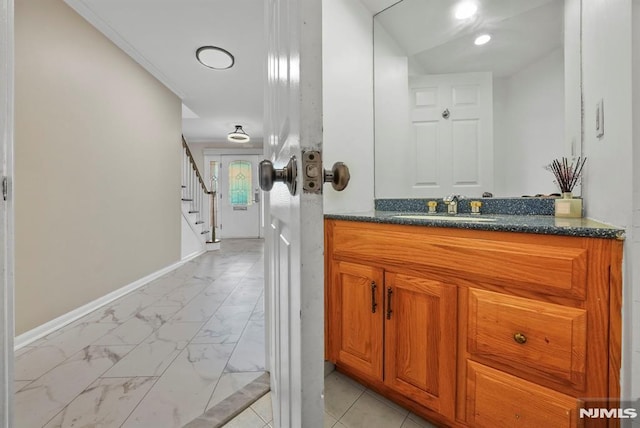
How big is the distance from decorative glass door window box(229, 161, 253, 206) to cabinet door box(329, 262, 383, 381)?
5673 mm

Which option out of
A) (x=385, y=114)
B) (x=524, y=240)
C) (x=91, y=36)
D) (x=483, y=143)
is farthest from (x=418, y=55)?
(x=91, y=36)

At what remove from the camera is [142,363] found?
1505 millimetres

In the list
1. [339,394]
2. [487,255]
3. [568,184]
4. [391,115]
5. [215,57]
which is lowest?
[339,394]

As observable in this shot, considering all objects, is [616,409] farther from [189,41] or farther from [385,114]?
[189,41]

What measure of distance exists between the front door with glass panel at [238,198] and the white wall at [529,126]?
575cm

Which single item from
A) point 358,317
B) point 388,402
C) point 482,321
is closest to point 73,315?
point 358,317

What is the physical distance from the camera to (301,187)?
365 millimetres

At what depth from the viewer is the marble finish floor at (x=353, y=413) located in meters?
1.14

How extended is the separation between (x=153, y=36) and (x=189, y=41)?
0.31 meters

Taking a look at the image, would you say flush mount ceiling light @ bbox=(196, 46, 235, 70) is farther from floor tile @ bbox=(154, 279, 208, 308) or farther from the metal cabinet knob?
the metal cabinet knob

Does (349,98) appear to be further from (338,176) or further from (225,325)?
(225,325)

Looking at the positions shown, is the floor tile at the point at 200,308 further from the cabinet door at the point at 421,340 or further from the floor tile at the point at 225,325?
the cabinet door at the point at 421,340

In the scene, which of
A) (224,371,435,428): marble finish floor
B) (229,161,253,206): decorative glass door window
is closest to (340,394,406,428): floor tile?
(224,371,435,428): marble finish floor

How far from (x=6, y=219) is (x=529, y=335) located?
5.46ft
